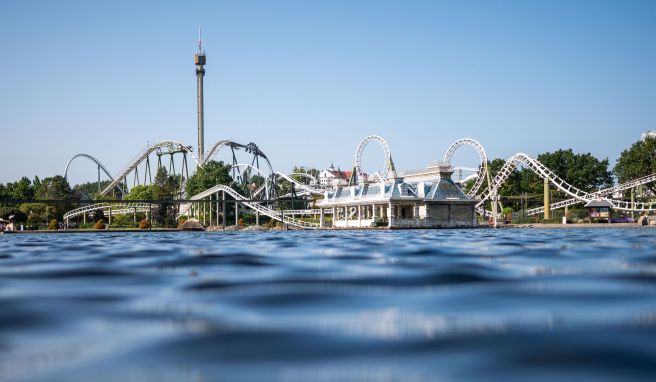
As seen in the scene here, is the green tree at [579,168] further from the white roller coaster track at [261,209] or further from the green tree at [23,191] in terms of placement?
the green tree at [23,191]

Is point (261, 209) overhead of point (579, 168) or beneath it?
beneath

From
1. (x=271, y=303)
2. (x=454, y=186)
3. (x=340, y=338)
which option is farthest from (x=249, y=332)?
(x=454, y=186)

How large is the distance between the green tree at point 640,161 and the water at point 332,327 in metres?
86.1

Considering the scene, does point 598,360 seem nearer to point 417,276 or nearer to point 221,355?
point 221,355

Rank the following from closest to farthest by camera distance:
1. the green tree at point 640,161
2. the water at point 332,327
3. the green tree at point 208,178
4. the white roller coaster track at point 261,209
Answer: the water at point 332,327
the white roller coaster track at point 261,209
the green tree at point 640,161
the green tree at point 208,178

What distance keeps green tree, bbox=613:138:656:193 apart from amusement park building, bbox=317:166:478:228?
Answer: 102 ft

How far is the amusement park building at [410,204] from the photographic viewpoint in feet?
210

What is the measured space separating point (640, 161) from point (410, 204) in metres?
38.5

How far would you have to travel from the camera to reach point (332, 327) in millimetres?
4133

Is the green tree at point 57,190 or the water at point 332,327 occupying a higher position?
the green tree at point 57,190

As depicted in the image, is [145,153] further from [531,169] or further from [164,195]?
[531,169]

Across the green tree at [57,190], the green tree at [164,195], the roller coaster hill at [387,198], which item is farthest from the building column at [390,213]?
the green tree at [57,190]

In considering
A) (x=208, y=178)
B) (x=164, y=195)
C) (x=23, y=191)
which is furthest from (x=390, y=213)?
(x=23, y=191)

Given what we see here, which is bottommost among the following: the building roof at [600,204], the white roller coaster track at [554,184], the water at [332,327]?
the water at [332,327]
